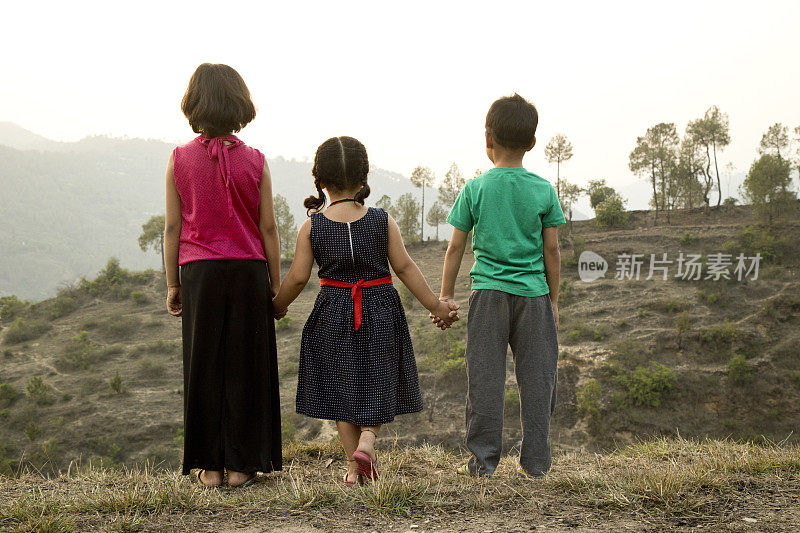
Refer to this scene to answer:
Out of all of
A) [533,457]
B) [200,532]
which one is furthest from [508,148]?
[200,532]

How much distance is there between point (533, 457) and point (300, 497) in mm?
1161

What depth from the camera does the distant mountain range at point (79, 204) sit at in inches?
3287

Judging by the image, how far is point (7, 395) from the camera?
56.3 feet

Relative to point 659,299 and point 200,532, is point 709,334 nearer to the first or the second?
point 659,299

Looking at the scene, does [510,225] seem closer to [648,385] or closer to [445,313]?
[445,313]

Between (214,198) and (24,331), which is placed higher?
(214,198)

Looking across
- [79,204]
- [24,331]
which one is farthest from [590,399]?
[79,204]

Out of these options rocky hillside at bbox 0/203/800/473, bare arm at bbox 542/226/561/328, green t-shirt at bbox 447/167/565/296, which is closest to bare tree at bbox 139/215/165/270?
rocky hillside at bbox 0/203/800/473

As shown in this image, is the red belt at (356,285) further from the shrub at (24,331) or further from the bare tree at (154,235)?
the bare tree at (154,235)

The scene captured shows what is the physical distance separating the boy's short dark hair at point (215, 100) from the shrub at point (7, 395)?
1897 centimetres

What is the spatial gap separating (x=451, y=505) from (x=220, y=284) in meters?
1.36

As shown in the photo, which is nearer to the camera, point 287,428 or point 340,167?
point 340,167

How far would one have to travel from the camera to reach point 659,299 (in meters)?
17.8

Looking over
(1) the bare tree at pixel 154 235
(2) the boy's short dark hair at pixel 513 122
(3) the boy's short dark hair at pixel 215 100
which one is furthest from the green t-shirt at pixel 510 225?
(1) the bare tree at pixel 154 235
